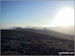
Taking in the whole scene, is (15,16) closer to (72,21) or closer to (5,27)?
(5,27)

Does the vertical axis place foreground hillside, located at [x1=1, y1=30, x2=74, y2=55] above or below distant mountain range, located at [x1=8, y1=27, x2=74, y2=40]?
below

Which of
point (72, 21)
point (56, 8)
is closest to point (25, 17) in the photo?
point (56, 8)

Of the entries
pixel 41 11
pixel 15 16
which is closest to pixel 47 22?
pixel 41 11

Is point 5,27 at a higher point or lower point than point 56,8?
lower

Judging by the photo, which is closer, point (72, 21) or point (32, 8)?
point (72, 21)

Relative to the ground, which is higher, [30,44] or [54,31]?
[54,31]

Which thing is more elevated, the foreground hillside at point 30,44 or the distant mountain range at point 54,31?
the distant mountain range at point 54,31

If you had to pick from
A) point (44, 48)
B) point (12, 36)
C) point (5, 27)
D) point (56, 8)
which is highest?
point (56, 8)
